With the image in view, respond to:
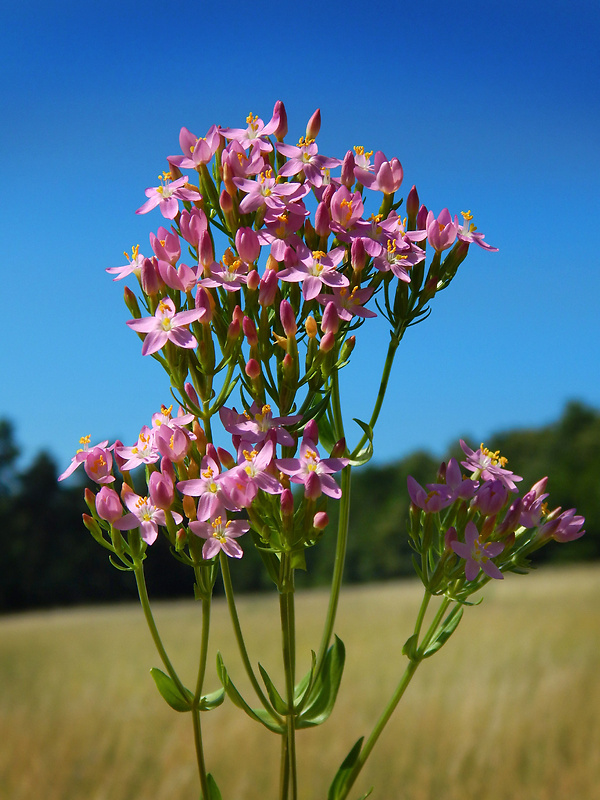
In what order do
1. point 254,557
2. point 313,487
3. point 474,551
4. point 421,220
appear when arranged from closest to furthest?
point 313,487, point 474,551, point 421,220, point 254,557

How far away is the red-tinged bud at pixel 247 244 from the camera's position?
6.82ft

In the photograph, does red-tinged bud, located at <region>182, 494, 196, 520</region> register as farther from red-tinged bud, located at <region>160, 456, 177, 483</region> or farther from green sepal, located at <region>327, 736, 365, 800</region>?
green sepal, located at <region>327, 736, 365, 800</region>

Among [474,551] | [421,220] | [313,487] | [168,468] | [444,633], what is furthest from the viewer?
[421,220]

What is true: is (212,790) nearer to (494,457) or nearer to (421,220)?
(494,457)

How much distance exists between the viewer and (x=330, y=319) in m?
2.03

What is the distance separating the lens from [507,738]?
739cm

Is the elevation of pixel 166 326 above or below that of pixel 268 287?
below

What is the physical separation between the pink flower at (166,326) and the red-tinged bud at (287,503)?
485 millimetres

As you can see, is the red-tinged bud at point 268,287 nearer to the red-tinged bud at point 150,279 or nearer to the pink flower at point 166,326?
the pink flower at point 166,326

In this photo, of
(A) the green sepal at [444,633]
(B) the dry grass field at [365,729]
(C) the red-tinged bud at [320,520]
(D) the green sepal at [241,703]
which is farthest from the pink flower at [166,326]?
(B) the dry grass field at [365,729]

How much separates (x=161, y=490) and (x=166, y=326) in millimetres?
465

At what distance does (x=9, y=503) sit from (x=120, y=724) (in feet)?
110

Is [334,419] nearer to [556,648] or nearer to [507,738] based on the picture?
[507,738]

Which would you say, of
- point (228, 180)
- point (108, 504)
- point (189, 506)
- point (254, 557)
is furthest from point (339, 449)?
point (254, 557)
